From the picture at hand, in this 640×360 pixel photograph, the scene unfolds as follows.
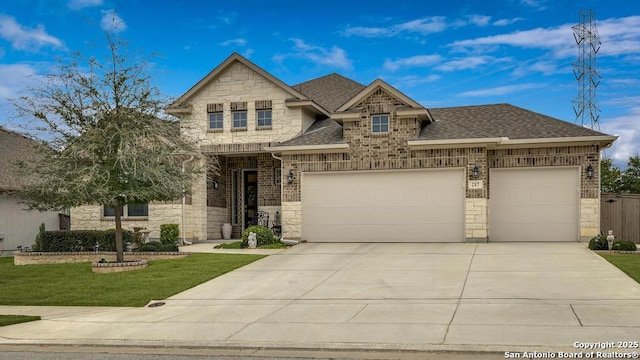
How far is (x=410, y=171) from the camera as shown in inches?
878

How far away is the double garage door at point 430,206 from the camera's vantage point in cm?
2159

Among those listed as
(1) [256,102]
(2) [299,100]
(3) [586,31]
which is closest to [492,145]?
(2) [299,100]

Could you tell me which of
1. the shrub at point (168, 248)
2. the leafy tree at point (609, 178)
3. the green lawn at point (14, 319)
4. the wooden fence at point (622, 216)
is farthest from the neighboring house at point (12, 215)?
the leafy tree at point (609, 178)

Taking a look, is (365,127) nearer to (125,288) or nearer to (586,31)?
(125,288)

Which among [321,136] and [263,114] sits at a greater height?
[263,114]

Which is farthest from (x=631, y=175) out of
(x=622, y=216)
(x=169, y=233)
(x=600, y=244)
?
(x=169, y=233)

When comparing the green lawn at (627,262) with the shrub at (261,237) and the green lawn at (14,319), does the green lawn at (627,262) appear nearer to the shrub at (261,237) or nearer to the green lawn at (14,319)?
the shrub at (261,237)

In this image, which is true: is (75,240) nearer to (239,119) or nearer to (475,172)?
(239,119)

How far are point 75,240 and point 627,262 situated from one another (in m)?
16.8

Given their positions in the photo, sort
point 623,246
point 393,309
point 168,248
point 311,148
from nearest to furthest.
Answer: point 393,309 → point 623,246 → point 168,248 → point 311,148

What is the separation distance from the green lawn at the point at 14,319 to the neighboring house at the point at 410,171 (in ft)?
28.8

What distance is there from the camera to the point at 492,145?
71.2ft

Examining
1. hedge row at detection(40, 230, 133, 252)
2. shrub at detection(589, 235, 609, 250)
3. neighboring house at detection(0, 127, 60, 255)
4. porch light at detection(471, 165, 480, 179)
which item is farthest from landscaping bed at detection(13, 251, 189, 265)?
shrub at detection(589, 235, 609, 250)

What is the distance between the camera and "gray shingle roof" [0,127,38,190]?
1028 inches
